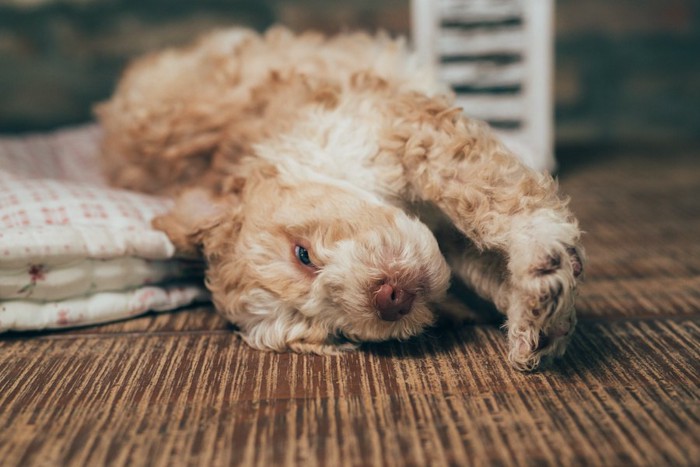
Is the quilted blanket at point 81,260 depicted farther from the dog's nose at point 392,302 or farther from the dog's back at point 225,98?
the dog's nose at point 392,302

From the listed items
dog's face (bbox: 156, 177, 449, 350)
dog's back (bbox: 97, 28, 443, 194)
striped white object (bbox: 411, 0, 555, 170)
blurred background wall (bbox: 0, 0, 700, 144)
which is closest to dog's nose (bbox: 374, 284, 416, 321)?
dog's face (bbox: 156, 177, 449, 350)

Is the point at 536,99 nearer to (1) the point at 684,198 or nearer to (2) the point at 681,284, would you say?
(1) the point at 684,198

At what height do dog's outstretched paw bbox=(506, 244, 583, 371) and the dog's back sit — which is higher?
the dog's back

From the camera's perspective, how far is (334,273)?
1.22m

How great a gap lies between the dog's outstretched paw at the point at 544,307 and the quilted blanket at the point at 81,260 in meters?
0.78

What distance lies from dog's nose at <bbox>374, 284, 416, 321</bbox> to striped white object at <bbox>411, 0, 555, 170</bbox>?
6.16 feet

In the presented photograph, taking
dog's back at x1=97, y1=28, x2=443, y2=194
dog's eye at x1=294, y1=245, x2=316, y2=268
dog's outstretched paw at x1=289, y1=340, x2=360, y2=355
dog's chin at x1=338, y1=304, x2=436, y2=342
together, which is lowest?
dog's outstretched paw at x1=289, y1=340, x2=360, y2=355

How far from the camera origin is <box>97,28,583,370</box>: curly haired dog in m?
1.22

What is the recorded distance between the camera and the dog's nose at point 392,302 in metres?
1.21

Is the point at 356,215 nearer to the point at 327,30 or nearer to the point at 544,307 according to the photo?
the point at 544,307

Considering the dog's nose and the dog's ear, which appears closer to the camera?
the dog's nose

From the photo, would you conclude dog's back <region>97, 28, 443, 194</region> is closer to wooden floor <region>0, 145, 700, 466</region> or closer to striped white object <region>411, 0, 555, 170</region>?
wooden floor <region>0, 145, 700, 466</region>

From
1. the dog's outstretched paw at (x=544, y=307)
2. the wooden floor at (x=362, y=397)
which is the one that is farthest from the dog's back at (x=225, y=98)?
the dog's outstretched paw at (x=544, y=307)

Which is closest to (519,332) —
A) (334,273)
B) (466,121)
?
(334,273)
